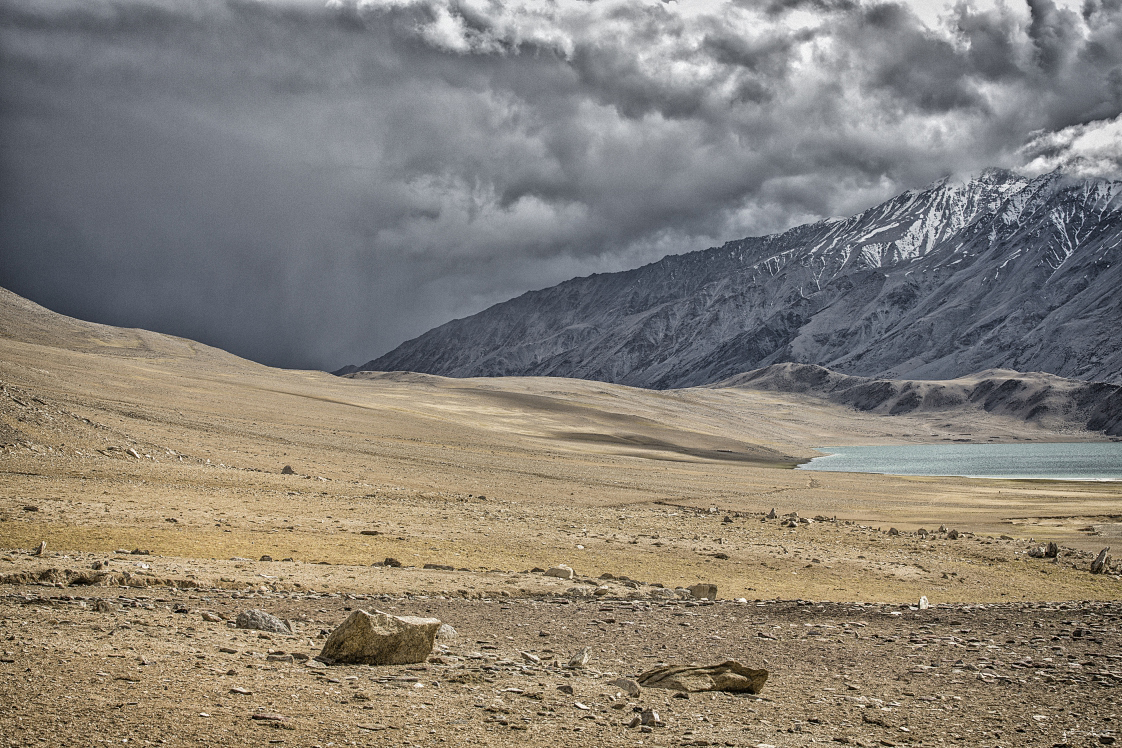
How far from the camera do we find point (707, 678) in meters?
11.4

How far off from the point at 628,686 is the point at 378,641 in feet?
11.4

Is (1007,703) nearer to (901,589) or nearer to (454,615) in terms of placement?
(454,615)

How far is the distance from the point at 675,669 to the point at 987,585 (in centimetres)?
1752

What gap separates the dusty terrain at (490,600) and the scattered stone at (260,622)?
14.8 inches

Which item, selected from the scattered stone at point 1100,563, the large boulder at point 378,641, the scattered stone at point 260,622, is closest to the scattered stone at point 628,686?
the large boulder at point 378,641

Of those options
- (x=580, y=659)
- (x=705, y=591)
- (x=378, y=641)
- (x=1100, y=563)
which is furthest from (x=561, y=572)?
(x=1100, y=563)

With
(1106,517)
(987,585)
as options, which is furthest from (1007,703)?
(1106,517)

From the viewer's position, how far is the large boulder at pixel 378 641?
1117cm

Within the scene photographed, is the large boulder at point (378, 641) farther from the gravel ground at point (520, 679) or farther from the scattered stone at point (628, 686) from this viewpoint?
the scattered stone at point (628, 686)

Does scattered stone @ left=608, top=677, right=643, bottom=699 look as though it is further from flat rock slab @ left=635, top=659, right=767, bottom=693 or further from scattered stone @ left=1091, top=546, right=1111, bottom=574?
scattered stone @ left=1091, top=546, right=1111, bottom=574

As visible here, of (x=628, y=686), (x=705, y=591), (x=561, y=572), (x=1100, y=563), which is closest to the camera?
(x=628, y=686)

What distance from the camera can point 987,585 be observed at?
2481cm

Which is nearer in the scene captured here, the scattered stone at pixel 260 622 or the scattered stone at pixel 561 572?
the scattered stone at pixel 260 622

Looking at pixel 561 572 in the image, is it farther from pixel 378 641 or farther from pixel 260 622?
pixel 378 641
